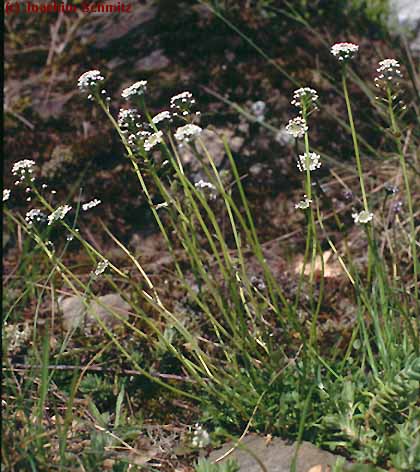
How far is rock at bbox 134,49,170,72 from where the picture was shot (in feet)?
14.2

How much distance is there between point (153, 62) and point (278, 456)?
264 cm

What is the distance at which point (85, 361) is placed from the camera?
312 centimetres

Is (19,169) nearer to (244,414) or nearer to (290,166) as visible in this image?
(244,414)

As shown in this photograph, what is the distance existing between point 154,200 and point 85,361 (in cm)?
106

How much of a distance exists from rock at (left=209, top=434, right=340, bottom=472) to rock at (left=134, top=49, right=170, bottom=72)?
2.45 m

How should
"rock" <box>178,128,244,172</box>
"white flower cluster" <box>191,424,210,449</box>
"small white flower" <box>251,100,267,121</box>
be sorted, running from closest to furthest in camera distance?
1. "white flower cluster" <box>191,424,210,449</box>
2. "rock" <box>178,128,244,172</box>
3. "small white flower" <box>251,100,267,121</box>

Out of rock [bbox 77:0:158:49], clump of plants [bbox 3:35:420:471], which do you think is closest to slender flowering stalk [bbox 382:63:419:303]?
clump of plants [bbox 3:35:420:471]

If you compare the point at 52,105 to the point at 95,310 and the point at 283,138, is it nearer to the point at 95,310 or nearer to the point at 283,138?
the point at 283,138

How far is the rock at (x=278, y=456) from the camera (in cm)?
235

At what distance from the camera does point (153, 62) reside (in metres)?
4.38

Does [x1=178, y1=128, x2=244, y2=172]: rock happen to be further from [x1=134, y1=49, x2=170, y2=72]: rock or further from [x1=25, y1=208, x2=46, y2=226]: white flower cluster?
[x1=25, y1=208, x2=46, y2=226]: white flower cluster

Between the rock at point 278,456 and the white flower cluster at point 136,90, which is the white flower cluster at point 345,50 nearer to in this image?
the white flower cluster at point 136,90

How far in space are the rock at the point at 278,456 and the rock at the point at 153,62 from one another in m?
2.45

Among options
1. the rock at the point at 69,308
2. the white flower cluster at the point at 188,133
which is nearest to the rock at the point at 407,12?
the rock at the point at 69,308
